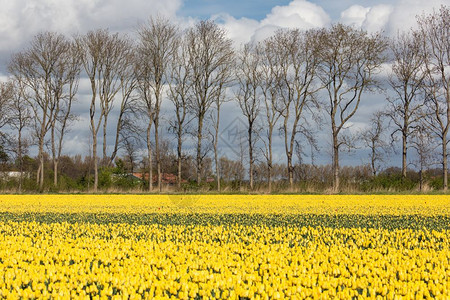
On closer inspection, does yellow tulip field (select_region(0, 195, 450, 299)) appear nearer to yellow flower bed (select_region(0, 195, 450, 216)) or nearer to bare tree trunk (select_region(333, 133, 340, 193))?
yellow flower bed (select_region(0, 195, 450, 216))

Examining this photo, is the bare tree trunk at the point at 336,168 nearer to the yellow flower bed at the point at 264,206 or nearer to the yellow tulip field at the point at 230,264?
the yellow flower bed at the point at 264,206

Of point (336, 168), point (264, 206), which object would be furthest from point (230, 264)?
point (336, 168)

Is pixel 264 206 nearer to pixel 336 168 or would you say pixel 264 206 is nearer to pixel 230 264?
pixel 230 264

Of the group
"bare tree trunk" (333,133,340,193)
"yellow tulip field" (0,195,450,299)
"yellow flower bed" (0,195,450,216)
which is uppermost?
"bare tree trunk" (333,133,340,193)

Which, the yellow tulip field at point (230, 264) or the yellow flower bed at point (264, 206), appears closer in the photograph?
the yellow tulip field at point (230, 264)

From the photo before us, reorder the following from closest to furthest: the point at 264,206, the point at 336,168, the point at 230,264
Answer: the point at 230,264 < the point at 264,206 < the point at 336,168

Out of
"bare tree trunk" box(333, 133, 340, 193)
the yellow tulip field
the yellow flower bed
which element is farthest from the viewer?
"bare tree trunk" box(333, 133, 340, 193)

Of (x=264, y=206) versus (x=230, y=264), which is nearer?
(x=230, y=264)

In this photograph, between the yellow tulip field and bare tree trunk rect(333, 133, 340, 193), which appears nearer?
the yellow tulip field

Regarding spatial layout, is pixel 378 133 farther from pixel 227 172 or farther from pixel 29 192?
pixel 227 172

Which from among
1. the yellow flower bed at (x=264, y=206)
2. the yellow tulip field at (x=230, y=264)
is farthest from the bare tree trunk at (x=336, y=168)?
the yellow tulip field at (x=230, y=264)

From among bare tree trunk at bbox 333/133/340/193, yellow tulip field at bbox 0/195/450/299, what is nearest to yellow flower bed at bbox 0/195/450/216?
yellow tulip field at bbox 0/195/450/299

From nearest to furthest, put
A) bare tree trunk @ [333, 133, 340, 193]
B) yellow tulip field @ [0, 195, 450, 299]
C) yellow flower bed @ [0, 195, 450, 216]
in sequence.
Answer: yellow tulip field @ [0, 195, 450, 299], yellow flower bed @ [0, 195, 450, 216], bare tree trunk @ [333, 133, 340, 193]

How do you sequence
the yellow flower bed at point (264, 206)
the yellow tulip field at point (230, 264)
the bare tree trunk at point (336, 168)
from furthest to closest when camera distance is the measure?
1. the bare tree trunk at point (336, 168)
2. the yellow flower bed at point (264, 206)
3. the yellow tulip field at point (230, 264)
